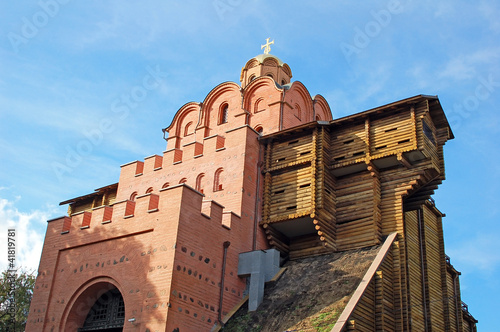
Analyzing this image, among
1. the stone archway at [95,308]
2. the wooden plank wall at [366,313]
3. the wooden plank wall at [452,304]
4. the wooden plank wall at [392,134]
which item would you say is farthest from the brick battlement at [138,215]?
the wooden plank wall at [452,304]

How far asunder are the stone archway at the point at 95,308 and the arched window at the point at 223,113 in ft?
31.4

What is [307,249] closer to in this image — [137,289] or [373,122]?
[373,122]

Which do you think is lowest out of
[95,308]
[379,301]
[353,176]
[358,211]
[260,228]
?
[95,308]

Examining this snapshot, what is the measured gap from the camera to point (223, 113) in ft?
84.4

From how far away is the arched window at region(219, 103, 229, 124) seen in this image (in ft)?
83.4

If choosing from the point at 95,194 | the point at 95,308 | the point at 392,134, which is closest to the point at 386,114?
the point at 392,134

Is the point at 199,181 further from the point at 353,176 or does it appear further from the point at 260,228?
the point at 353,176

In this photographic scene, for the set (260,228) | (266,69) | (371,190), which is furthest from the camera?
(266,69)

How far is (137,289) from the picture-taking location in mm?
16938

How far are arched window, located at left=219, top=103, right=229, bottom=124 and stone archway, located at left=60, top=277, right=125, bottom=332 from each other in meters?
9.56

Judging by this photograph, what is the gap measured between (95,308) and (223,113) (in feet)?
34.5

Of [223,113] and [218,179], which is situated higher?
[223,113]

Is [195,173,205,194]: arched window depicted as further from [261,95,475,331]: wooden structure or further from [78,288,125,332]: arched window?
[78,288,125,332]: arched window

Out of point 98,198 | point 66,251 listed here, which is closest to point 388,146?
point 66,251
